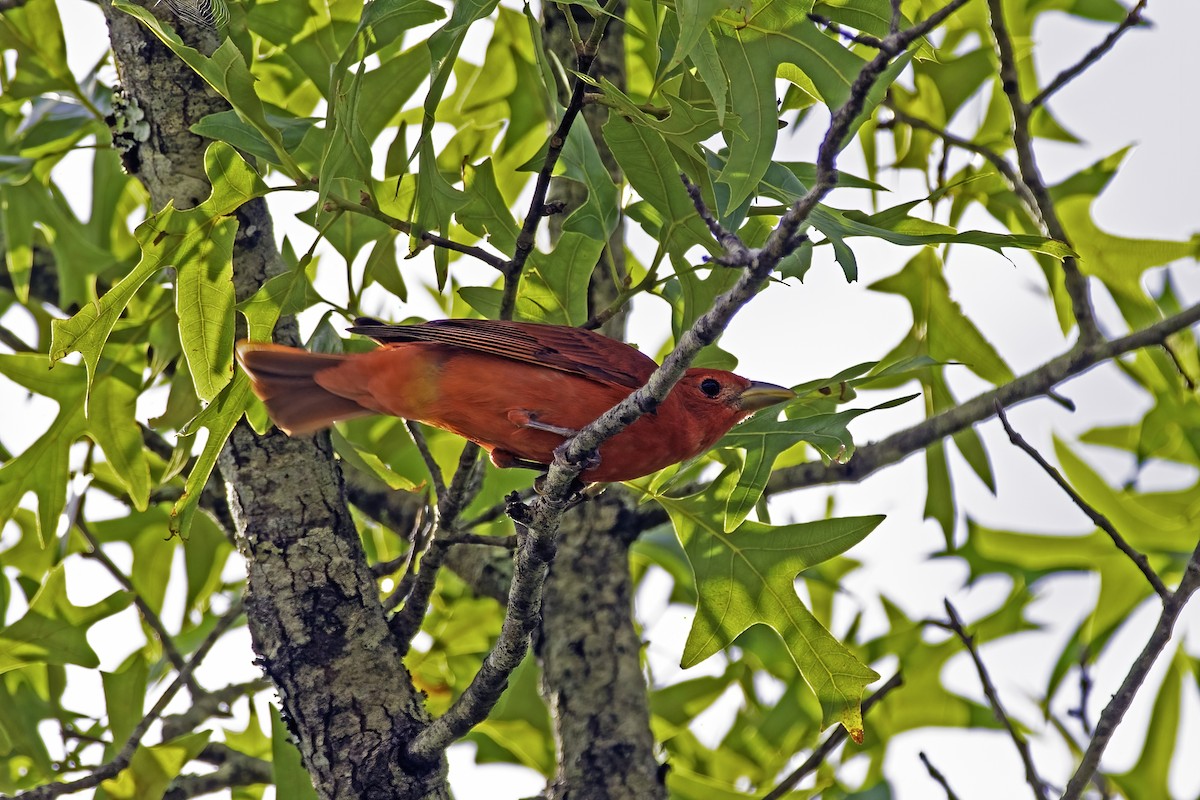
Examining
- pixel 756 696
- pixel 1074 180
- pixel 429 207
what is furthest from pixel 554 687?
pixel 1074 180

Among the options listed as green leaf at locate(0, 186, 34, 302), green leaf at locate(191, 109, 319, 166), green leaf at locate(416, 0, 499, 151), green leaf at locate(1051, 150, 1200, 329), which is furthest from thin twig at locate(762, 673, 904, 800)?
green leaf at locate(0, 186, 34, 302)

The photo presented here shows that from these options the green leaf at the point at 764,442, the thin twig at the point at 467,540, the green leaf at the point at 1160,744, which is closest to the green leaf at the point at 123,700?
the thin twig at the point at 467,540

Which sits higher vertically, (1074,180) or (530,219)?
(1074,180)

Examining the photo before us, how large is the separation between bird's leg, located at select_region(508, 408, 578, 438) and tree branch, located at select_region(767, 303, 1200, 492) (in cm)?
103

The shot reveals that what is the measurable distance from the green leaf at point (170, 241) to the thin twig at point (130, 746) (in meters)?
1.29

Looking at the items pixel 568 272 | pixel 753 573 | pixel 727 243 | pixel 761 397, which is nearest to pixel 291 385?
pixel 568 272

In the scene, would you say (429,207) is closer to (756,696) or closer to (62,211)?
(62,211)

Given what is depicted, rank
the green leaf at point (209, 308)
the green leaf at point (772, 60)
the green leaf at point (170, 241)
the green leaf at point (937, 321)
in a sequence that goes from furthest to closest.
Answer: the green leaf at point (937, 321), the green leaf at point (209, 308), the green leaf at point (170, 241), the green leaf at point (772, 60)

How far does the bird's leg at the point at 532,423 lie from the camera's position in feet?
10.8

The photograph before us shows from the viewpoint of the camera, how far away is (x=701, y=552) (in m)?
3.83

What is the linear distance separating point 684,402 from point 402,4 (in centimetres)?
128

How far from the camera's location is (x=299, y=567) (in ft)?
11.3

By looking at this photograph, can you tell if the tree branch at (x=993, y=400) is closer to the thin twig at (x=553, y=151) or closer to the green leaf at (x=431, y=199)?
the thin twig at (x=553, y=151)

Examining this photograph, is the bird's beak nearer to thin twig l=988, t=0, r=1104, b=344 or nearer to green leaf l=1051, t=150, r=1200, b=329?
thin twig l=988, t=0, r=1104, b=344
